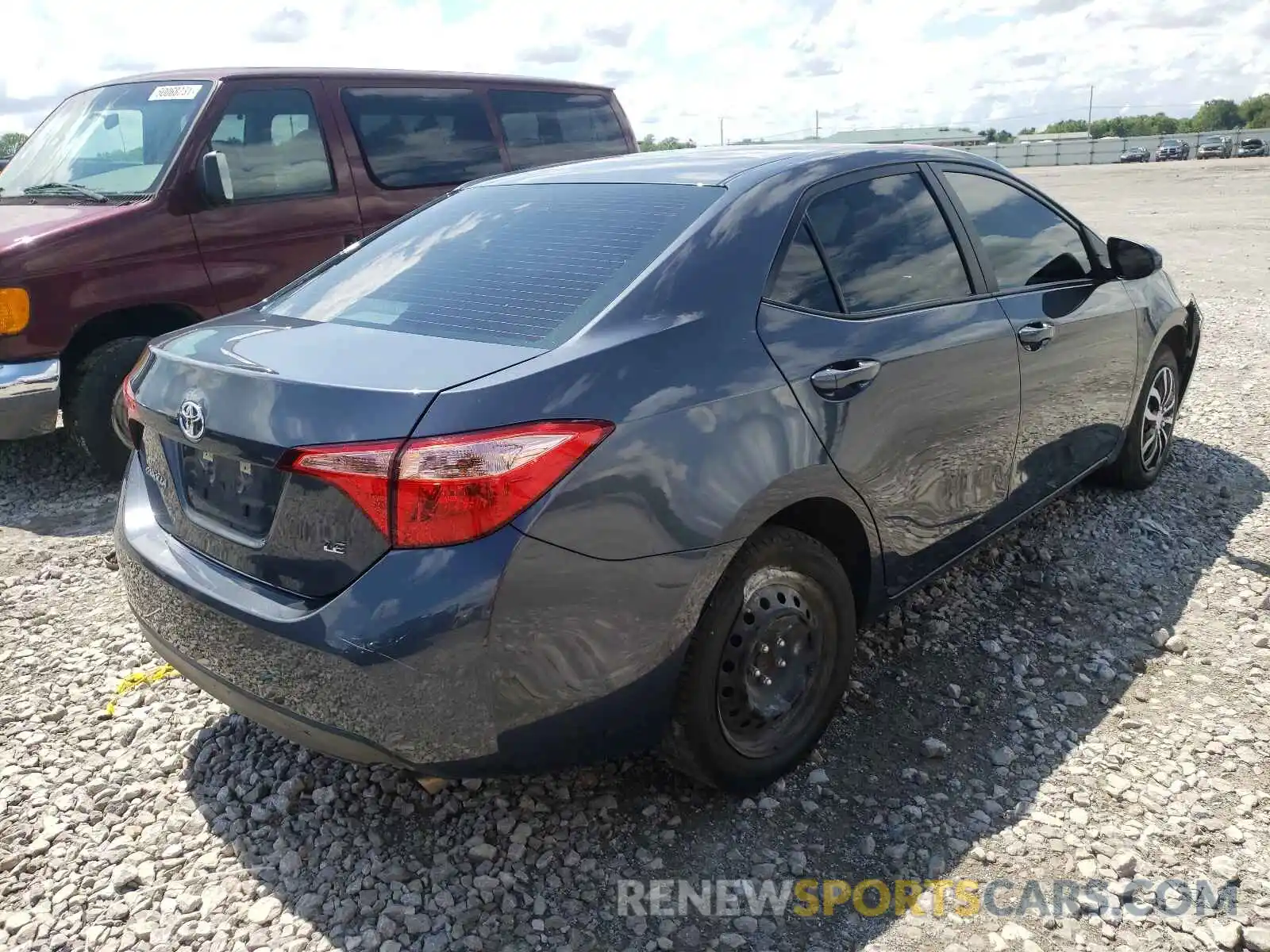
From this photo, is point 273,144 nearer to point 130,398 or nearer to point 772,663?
point 130,398

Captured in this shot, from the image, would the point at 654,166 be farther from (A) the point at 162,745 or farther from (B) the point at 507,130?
(B) the point at 507,130

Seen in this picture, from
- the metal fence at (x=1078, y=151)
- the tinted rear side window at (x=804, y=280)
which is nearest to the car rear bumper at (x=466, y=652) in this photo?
the tinted rear side window at (x=804, y=280)

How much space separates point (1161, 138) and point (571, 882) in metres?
79.2

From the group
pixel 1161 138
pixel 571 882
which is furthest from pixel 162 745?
pixel 1161 138

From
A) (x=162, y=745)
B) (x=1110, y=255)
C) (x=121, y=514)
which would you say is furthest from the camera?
(x=1110, y=255)

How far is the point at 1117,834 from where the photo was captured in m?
2.63

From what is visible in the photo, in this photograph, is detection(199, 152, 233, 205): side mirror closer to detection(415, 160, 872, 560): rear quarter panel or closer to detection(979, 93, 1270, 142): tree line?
detection(415, 160, 872, 560): rear quarter panel

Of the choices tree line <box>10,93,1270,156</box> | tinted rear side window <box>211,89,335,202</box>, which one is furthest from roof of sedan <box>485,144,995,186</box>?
tree line <box>10,93,1270,156</box>

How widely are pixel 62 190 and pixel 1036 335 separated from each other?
17.0 feet

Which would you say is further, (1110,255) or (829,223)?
(1110,255)

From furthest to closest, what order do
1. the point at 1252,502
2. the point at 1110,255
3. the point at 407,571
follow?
the point at 1252,502 < the point at 1110,255 < the point at 407,571

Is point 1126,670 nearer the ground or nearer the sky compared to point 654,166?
nearer the ground

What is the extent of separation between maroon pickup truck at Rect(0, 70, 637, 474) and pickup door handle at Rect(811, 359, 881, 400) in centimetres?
379

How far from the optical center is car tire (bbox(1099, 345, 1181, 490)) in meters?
4.69
